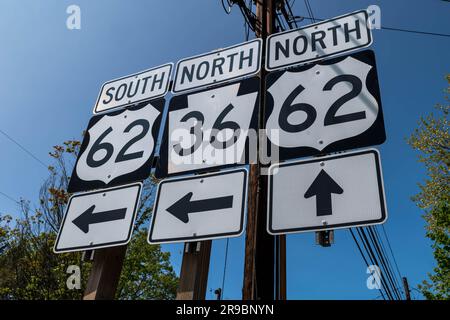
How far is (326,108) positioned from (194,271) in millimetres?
1257

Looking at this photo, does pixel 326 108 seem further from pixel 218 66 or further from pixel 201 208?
pixel 218 66

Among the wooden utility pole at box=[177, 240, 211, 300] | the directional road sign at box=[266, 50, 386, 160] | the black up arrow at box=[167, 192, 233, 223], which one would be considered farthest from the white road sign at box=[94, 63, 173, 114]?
the wooden utility pole at box=[177, 240, 211, 300]

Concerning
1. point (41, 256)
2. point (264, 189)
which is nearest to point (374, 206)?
point (264, 189)

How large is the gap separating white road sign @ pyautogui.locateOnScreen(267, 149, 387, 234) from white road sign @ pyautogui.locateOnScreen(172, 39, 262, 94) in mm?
1052

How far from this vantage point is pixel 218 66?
108 inches

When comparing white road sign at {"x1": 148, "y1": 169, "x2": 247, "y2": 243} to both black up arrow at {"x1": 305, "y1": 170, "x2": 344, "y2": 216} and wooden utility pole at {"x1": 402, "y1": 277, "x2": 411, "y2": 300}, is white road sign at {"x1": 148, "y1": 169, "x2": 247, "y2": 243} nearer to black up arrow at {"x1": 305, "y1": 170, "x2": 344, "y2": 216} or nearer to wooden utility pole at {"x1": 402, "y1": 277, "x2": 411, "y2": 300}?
black up arrow at {"x1": 305, "y1": 170, "x2": 344, "y2": 216}

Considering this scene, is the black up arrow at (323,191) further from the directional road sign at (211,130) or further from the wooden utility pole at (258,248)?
the wooden utility pole at (258,248)

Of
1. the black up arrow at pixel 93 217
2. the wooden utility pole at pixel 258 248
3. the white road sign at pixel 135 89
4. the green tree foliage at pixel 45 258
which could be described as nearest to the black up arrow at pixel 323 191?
the wooden utility pole at pixel 258 248

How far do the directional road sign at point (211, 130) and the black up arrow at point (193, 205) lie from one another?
0.25 meters

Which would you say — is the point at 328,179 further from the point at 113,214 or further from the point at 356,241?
the point at 356,241

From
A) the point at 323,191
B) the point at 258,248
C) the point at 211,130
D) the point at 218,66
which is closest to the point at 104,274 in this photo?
the point at 211,130

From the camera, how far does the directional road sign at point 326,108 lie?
188 cm

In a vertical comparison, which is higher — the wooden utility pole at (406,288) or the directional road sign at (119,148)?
the wooden utility pole at (406,288)
